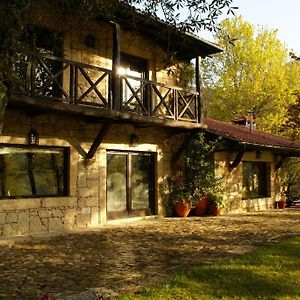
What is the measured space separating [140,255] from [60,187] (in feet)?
12.5

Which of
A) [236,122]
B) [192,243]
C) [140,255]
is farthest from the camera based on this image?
[236,122]

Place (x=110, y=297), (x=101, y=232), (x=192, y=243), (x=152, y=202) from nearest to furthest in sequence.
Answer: (x=110, y=297), (x=192, y=243), (x=101, y=232), (x=152, y=202)

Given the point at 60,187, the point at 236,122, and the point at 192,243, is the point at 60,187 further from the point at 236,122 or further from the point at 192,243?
the point at 236,122

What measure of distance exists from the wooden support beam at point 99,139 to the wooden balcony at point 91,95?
0.26 metres

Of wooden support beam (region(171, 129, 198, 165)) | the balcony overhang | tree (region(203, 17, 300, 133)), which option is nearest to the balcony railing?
the balcony overhang

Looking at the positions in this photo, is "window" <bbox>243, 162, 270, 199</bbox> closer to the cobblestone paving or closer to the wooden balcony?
the wooden balcony

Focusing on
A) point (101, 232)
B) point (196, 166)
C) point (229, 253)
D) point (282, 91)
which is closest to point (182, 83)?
point (196, 166)

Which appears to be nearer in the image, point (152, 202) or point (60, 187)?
point (60, 187)

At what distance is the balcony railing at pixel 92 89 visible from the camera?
27.5 ft

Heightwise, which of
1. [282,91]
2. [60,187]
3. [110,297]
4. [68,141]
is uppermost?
[282,91]

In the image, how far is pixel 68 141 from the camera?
9.84 meters

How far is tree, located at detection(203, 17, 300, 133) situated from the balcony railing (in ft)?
39.9

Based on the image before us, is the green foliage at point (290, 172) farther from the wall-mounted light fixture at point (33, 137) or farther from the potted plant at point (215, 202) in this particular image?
the wall-mounted light fixture at point (33, 137)

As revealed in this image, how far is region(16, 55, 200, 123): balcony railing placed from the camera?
838 cm
